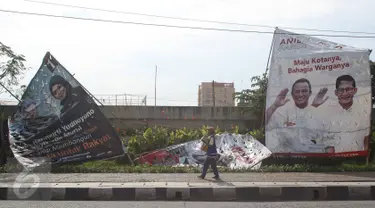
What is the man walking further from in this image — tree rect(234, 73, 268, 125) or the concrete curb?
tree rect(234, 73, 268, 125)

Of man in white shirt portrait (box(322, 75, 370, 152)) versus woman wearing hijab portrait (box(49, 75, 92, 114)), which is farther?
woman wearing hijab portrait (box(49, 75, 92, 114))

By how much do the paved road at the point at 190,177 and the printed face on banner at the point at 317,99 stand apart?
168cm

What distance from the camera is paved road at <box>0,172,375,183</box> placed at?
10.9 metres

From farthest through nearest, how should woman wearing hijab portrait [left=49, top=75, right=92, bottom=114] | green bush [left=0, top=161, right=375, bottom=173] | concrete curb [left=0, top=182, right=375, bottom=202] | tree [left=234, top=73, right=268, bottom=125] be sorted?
tree [left=234, top=73, right=268, bottom=125], woman wearing hijab portrait [left=49, top=75, right=92, bottom=114], green bush [left=0, top=161, right=375, bottom=173], concrete curb [left=0, top=182, right=375, bottom=202]

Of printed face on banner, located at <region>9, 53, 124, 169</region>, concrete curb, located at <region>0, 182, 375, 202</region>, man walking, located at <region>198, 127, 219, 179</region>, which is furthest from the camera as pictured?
printed face on banner, located at <region>9, 53, 124, 169</region>

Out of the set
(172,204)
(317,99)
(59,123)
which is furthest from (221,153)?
(59,123)

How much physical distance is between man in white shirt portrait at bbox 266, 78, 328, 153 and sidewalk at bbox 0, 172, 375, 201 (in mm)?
3024

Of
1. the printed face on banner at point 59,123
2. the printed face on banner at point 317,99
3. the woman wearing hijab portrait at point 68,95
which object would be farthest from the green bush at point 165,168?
the woman wearing hijab portrait at point 68,95

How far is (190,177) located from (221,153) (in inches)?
110

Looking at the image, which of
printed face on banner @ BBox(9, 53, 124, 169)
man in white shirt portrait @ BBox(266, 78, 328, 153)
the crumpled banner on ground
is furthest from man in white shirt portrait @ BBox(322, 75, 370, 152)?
printed face on banner @ BBox(9, 53, 124, 169)

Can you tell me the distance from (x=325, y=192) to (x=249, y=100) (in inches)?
364

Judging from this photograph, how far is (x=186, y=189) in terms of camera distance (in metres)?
9.60

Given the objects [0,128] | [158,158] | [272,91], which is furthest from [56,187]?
[272,91]

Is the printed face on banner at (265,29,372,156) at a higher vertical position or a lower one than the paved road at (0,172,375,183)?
higher
